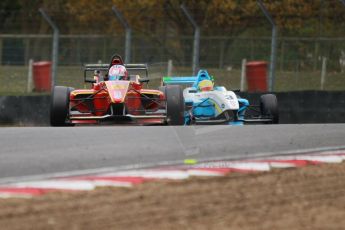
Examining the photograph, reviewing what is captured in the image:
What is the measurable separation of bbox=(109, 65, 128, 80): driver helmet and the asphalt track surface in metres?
4.12

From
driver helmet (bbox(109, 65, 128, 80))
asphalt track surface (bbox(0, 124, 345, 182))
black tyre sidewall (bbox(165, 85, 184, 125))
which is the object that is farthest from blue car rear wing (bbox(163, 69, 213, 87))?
asphalt track surface (bbox(0, 124, 345, 182))

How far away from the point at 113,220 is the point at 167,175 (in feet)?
4.41

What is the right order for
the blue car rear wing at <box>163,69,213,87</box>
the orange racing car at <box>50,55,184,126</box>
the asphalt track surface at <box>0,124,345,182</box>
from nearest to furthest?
the asphalt track surface at <box>0,124,345,182</box> → the orange racing car at <box>50,55,184,126</box> → the blue car rear wing at <box>163,69,213,87</box>

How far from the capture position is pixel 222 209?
6.12 metres

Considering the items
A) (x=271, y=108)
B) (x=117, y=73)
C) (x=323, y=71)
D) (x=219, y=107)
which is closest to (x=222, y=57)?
(x=323, y=71)

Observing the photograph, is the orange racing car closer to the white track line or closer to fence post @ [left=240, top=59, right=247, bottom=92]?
the white track line

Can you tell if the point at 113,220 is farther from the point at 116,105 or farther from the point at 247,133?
the point at 116,105

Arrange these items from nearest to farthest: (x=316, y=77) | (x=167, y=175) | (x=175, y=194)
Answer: (x=175, y=194), (x=167, y=175), (x=316, y=77)

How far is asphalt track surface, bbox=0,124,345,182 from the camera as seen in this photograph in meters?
7.53

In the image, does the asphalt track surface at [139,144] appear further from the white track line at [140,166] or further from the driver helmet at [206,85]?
the driver helmet at [206,85]

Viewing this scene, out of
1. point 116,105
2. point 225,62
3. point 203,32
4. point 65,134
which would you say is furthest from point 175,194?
point 203,32

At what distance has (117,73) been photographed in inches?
A: 543

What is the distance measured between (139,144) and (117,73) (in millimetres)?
5475

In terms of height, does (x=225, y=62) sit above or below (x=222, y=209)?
above
